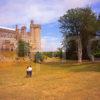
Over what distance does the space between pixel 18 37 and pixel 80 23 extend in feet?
76.3

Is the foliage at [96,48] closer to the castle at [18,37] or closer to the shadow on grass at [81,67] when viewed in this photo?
the castle at [18,37]

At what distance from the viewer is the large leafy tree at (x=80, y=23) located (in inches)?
2512

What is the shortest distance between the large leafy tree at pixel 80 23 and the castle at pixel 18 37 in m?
13.7

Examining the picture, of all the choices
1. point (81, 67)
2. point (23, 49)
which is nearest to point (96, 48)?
point (23, 49)

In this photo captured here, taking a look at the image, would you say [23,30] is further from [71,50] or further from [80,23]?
[80,23]

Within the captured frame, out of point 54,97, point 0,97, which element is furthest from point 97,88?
point 0,97

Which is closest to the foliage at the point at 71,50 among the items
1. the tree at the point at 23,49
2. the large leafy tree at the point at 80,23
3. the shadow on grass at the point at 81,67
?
the large leafy tree at the point at 80,23

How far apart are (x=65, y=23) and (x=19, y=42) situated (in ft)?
55.1

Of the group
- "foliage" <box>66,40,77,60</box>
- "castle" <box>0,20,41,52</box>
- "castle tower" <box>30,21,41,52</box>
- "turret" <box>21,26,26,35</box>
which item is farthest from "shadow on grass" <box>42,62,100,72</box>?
"turret" <box>21,26,26,35</box>

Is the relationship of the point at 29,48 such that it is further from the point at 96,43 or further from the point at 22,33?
the point at 96,43

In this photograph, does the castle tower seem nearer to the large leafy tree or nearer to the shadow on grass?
Result: the large leafy tree

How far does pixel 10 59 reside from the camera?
214ft

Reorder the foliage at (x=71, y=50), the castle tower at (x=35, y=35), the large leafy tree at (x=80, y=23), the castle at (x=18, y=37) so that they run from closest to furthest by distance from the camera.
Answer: the large leafy tree at (x=80, y=23) < the foliage at (x=71, y=50) < the castle at (x=18, y=37) < the castle tower at (x=35, y=35)

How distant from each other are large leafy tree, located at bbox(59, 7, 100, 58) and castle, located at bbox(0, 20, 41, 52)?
13.7 m
